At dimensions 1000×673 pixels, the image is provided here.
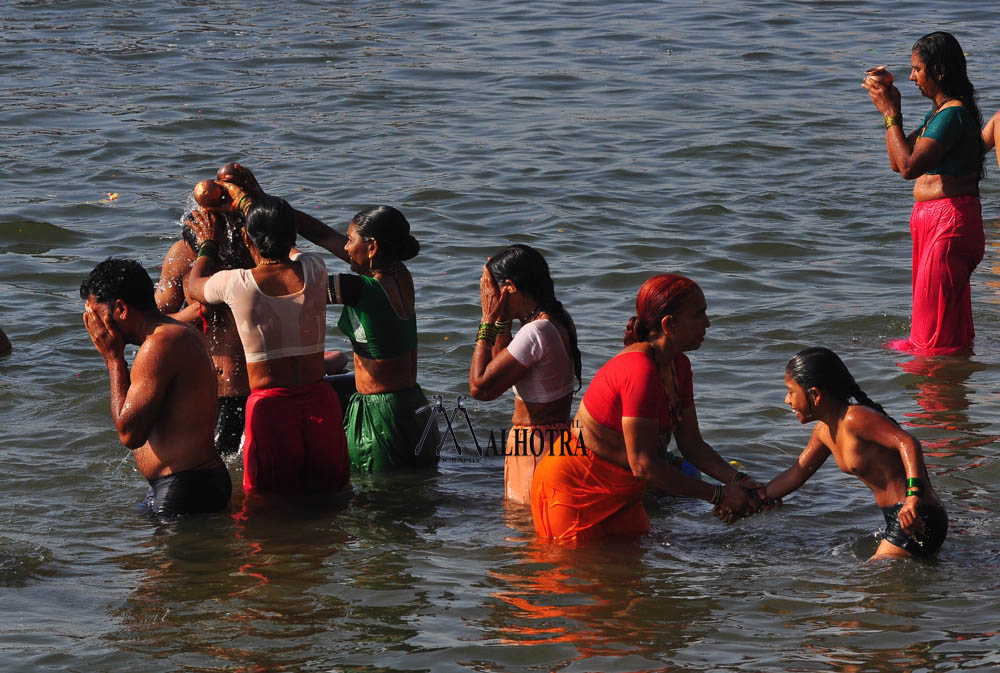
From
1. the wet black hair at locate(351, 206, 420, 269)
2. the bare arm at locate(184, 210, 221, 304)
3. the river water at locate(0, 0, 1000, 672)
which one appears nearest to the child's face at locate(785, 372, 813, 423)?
the river water at locate(0, 0, 1000, 672)

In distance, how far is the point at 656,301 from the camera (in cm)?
586

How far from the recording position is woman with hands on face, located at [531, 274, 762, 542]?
5.84 m

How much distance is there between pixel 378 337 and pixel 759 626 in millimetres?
2524

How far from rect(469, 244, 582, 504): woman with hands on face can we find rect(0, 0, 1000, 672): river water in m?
0.62

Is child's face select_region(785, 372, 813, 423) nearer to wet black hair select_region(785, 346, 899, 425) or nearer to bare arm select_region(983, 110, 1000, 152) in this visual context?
wet black hair select_region(785, 346, 899, 425)

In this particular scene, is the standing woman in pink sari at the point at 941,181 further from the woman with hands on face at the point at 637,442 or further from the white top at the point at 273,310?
the white top at the point at 273,310

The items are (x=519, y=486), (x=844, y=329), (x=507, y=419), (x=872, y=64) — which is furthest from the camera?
(x=872, y=64)

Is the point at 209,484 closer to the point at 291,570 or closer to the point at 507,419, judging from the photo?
the point at 291,570

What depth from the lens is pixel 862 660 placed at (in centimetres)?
526

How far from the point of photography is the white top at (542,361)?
6.35 meters

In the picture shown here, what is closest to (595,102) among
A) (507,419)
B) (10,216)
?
(10,216)

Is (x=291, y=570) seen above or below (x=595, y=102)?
below

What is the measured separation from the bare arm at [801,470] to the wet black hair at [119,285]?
115 inches

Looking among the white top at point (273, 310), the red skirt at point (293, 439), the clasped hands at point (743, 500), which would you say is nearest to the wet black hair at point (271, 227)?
the white top at point (273, 310)
